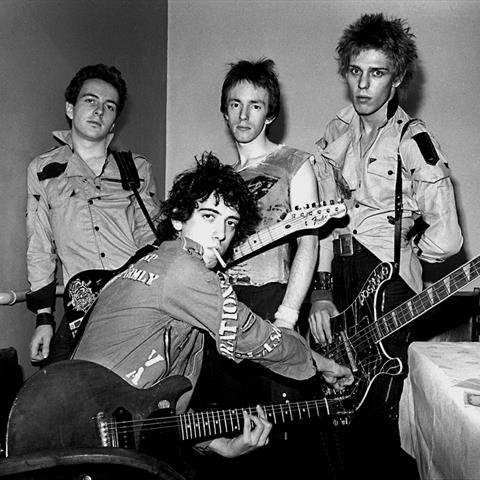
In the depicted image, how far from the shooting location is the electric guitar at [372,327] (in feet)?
6.45

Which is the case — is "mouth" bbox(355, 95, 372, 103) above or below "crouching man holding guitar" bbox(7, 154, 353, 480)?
above

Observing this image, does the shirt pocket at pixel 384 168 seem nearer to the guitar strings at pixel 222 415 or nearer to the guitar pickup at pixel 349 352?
the guitar pickup at pixel 349 352

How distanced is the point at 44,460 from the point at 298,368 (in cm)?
92

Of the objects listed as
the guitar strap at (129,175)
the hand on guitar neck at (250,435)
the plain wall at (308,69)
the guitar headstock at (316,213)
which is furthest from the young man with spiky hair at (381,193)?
the plain wall at (308,69)

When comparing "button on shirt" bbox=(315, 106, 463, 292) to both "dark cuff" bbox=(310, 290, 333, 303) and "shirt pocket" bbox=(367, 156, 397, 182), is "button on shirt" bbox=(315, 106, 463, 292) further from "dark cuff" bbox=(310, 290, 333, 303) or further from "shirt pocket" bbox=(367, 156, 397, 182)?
"dark cuff" bbox=(310, 290, 333, 303)

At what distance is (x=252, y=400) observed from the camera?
204 centimetres

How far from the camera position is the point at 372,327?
212cm

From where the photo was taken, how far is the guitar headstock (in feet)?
6.95

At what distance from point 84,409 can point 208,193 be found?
2.49 feet

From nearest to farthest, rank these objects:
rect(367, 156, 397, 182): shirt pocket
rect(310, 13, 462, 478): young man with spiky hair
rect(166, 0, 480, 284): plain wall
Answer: rect(310, 13, 462, 478): young man with spiky hair, rect(367, 156, 397, 182): shirt pocket, rect(166, 0, 480, 284): plain wall

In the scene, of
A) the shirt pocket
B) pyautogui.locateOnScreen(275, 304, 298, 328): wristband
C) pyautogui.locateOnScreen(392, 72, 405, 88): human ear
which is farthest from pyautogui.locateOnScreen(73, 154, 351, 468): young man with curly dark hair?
pyautogui.locateOnScreen(392, 72, 405, 88): human ear

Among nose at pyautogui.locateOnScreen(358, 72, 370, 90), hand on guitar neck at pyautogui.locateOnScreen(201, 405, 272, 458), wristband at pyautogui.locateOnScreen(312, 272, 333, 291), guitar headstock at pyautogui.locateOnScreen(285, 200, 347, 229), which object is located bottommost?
→ hand on guitar neck at pyautogui.locateOnScreen(201, 405, 272, 458)

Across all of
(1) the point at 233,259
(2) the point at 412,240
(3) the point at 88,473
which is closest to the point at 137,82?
(1) the point at 233,259

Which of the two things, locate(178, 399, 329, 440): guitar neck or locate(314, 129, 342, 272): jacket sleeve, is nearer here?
locate(178, 399, 329, 440): guitar neck
